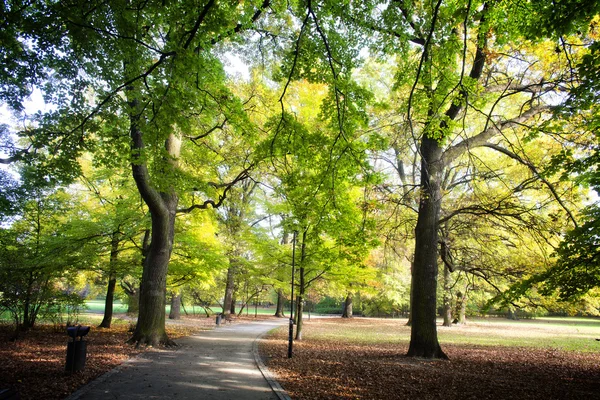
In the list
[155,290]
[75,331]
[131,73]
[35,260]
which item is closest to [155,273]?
[155,290]

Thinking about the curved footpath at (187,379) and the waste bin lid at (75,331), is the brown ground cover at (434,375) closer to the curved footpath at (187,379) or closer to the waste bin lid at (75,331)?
the curved footpath at (187,379)

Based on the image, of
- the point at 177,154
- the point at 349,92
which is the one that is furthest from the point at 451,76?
the point at 177,154

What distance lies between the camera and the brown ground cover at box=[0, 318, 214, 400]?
5.89 m

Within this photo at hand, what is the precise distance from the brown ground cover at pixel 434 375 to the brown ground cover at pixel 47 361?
381cm

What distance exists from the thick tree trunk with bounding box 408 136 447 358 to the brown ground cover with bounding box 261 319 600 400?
1.78 feet

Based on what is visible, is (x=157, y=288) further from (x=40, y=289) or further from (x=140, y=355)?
(x=40, y=289)

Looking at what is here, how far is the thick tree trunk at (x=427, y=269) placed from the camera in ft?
32.6

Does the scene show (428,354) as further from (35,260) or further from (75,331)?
(35,260)

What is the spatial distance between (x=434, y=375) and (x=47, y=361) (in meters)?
8.69

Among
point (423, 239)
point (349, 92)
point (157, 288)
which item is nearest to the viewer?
point (349, 92)

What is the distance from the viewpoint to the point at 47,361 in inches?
312

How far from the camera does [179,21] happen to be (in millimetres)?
5723

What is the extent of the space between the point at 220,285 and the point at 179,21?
2903 cm

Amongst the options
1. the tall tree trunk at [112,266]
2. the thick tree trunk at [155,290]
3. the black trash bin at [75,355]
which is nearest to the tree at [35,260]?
the tall tree trunk at [112,266]
